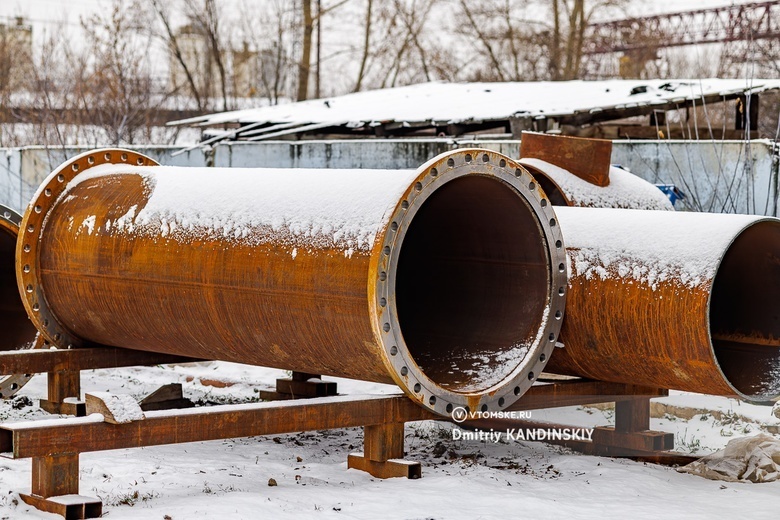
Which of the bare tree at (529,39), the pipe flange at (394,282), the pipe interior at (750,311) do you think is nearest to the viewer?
the pipe flange at (394,282)

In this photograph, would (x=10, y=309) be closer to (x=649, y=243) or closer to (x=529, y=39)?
(x=649, y=243)

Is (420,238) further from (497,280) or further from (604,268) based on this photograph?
(604,268)

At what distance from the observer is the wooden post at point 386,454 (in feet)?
16.6

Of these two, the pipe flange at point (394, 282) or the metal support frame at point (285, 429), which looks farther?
the pipe flange at point (394, 282)

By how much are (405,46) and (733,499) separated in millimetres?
29521

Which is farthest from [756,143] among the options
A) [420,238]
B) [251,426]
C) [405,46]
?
[405,46]

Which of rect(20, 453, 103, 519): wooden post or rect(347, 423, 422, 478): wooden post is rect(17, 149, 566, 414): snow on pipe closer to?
rect(347, 423, 422, 478): wooden post

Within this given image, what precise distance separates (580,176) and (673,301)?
2381mm

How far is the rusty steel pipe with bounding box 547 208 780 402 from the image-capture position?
4.99 m

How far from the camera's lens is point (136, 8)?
103 feet

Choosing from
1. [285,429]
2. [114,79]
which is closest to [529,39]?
[114,79]

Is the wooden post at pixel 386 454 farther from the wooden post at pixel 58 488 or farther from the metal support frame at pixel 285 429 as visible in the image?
the wooden post at pixel 58 488

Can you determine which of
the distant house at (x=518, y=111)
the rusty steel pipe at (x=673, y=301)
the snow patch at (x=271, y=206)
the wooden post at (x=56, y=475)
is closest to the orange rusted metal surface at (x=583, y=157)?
the rusty steel pipe at (x=673, y=301)

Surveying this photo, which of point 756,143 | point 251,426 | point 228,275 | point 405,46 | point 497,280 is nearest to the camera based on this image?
point 251,426
